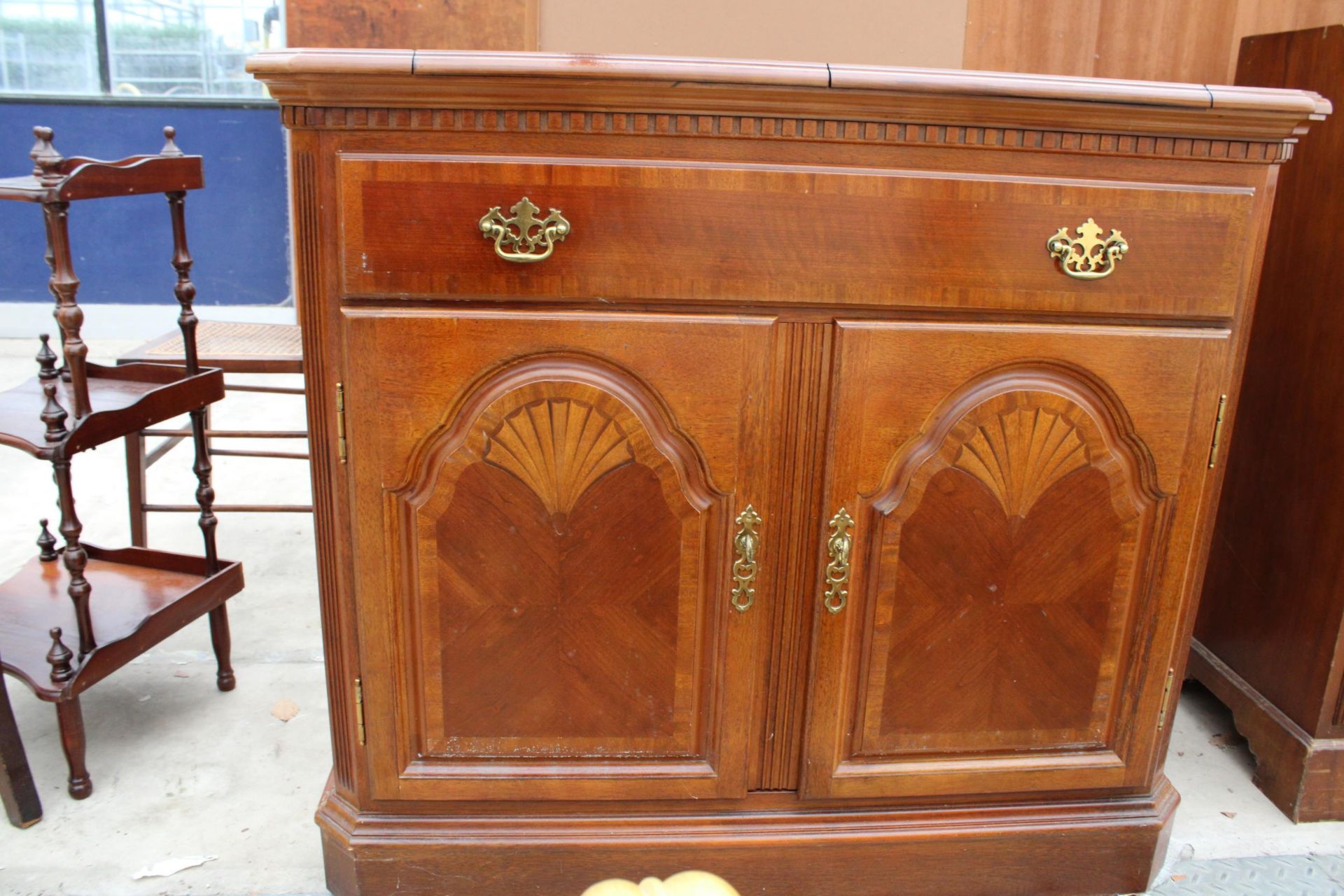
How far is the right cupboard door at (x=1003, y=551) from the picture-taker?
143 cm

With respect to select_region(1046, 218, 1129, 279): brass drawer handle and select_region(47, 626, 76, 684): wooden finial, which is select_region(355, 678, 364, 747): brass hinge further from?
select_region(1046, 218, 1129, 279): brass drawer handle

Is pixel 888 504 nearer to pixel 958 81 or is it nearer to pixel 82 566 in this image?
pixel 958 81

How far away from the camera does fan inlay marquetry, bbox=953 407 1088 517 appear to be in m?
1.45

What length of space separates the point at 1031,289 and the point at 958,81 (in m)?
0.30

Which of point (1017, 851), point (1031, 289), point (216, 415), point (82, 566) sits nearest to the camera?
point (1031, 289)

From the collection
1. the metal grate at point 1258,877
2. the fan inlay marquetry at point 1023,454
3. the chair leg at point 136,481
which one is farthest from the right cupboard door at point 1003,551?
the chair leg at point 136,481

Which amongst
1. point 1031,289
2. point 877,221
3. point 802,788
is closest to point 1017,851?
point 802,788

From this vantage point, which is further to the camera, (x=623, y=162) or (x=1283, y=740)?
(x=1283, y=740)

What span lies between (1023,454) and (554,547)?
69 cm

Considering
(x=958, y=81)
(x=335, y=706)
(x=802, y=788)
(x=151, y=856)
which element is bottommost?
(x=151, y=856)

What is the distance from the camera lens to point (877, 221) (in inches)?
53.0

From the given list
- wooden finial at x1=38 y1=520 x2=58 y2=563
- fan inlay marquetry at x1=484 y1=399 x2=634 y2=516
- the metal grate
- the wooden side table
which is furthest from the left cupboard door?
wooden finial at x1=38 y1=520 x2=58 y2=563

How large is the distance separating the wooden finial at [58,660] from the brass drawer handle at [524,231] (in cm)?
116

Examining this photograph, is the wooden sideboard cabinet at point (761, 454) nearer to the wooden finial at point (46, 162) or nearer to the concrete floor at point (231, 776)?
the concrete floor at point (231, 776)
